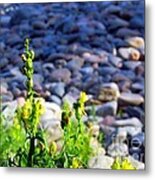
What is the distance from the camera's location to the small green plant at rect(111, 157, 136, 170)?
1.84 metres

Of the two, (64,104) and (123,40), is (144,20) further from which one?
(64,104)

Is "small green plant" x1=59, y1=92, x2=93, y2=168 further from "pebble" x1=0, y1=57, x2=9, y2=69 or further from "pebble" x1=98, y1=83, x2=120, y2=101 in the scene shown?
"pebble" x1=0, y1=57, x2=9, y2=69

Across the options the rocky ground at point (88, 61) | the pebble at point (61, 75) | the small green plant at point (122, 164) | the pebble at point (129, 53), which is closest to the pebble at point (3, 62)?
the rocky ground at point (88, 61)

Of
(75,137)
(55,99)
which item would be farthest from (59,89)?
(75,137)

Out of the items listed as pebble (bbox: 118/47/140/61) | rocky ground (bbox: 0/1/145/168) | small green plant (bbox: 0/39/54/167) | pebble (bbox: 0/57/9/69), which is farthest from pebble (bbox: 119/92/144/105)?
pebble (bbox: 0/57/9/69)

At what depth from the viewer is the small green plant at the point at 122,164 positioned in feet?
6.04

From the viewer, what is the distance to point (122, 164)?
72.7 inches

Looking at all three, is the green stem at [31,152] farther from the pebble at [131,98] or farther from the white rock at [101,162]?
the pebble at [131,98]

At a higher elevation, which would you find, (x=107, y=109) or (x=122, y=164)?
(x=107, y=109)

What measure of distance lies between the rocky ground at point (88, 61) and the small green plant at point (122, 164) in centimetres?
2

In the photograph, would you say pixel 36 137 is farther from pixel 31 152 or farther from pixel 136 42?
pixel 136 42

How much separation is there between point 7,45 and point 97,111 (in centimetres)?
38

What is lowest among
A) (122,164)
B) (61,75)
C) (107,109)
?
(122,164)

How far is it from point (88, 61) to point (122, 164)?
0.35 meters
